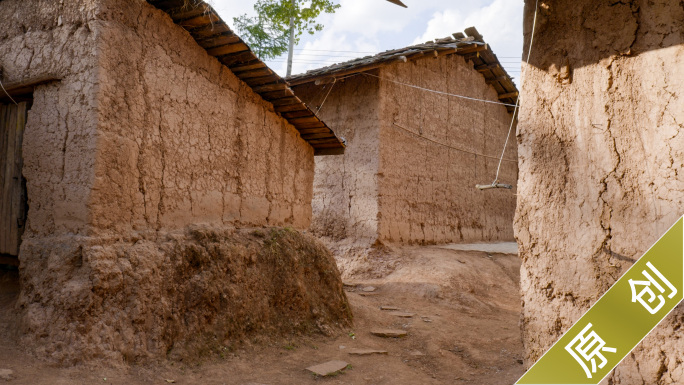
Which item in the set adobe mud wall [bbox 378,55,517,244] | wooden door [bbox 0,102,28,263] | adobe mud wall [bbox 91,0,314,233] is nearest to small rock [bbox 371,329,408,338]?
adobe mud wall [bbox 91,0,314,233]

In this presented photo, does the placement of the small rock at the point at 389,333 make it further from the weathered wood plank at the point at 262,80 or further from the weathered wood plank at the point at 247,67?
the weathered wood plank at the point at 247,67

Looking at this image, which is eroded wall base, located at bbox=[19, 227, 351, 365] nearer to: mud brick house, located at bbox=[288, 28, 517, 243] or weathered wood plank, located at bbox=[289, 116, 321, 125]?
weathered wood plank, located at bbox=[289, 116, 321, 125]

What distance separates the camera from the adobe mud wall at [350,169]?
8859mm

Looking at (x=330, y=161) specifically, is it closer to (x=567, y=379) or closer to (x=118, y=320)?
(x=118, y=320)

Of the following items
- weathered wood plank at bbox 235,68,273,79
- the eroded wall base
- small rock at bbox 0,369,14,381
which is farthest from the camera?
weathered wood plank at bbox 235,68,273,79

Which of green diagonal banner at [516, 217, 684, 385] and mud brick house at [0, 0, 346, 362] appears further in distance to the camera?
mud brick house at [0, 0, 346, 362]

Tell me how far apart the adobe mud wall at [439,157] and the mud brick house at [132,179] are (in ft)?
13.0

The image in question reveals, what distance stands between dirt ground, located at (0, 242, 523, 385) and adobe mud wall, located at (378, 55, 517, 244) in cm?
84

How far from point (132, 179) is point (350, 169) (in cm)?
526

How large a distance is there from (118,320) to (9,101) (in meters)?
2.35

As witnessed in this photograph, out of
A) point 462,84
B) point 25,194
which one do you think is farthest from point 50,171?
point 462,84

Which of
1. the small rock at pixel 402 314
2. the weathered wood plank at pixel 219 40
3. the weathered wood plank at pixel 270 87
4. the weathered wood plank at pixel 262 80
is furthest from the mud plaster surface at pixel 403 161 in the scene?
the weathered wood plank at pixel 219 40

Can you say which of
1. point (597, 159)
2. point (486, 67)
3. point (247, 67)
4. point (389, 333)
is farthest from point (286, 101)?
point (486, 67)

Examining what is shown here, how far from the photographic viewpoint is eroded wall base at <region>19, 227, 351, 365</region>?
149 inches
